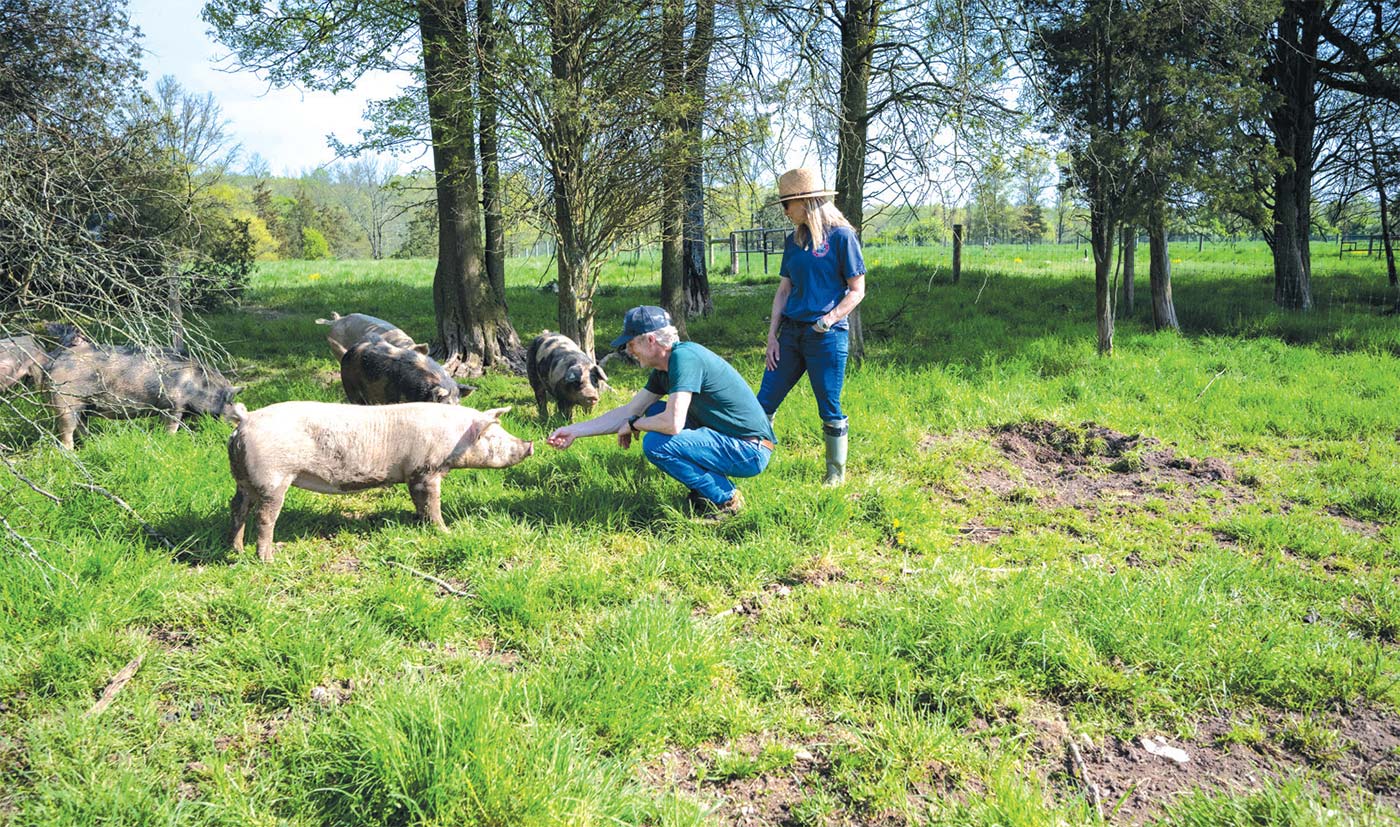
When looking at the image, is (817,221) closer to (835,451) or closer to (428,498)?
(835,451)

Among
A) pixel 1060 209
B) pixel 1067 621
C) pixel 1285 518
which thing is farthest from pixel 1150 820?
pixel 1060 209

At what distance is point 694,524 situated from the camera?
16.2ft

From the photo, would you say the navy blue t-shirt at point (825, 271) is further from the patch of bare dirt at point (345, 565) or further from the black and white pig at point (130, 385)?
the black and white pig at point (130, 385)

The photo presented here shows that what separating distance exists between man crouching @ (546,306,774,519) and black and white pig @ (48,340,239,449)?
3.46 metres

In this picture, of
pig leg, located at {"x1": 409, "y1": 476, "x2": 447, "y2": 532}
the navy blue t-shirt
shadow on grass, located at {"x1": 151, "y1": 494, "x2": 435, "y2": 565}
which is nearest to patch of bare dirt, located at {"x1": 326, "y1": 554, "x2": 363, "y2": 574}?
shadow on grass, located at {"x1": 151, "y1": 494, "x2": 435, "y2": 565}

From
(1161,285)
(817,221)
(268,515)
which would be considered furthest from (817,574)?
(1161,285)

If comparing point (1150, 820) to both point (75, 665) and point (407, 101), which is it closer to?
point (75, 665)

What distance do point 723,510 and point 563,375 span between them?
2.95 m

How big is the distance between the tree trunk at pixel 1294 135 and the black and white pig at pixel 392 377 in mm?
13355

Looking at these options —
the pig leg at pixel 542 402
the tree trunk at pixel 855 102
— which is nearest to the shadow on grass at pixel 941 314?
the tree trunk at pixel 855 102

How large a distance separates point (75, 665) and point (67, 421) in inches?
160

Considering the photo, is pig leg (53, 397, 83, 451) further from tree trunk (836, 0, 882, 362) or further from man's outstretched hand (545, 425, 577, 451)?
tree trunk (836, 0, 882, 362)

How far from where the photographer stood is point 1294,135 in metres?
13.7

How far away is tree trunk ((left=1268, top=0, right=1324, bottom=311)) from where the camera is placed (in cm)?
1323
